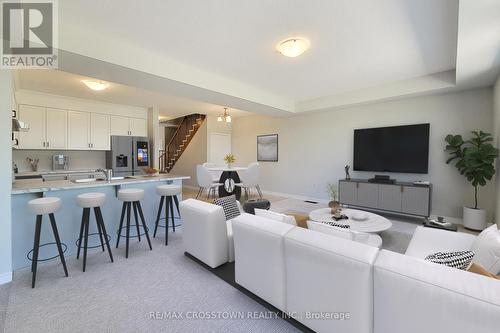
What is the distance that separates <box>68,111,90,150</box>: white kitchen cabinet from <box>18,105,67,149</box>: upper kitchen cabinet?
10 centimetres

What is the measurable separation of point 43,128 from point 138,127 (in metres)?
1.92

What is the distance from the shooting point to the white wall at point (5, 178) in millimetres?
2131

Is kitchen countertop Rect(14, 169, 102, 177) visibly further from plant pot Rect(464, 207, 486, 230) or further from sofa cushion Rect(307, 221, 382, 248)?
plant pot Rect(464, 207, 486, 230)

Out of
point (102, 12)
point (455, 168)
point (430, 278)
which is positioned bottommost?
point (430, 278)

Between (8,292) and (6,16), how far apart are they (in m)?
2.44

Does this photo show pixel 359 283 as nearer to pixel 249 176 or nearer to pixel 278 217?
pixel 278 217

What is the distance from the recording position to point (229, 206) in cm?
299

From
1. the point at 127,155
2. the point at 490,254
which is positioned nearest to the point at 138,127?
the point at 127,155

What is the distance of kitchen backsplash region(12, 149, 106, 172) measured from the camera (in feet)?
15.5

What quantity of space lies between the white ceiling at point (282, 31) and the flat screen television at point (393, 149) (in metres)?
1.20

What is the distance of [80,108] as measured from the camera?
514 cm

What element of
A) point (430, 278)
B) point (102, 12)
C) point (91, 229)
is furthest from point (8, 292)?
point (430, 278)

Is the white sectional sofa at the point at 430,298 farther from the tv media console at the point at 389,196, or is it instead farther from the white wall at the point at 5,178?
the tv media console at the point at 389,196

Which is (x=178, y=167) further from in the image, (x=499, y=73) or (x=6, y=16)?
(x=499, y=73)
